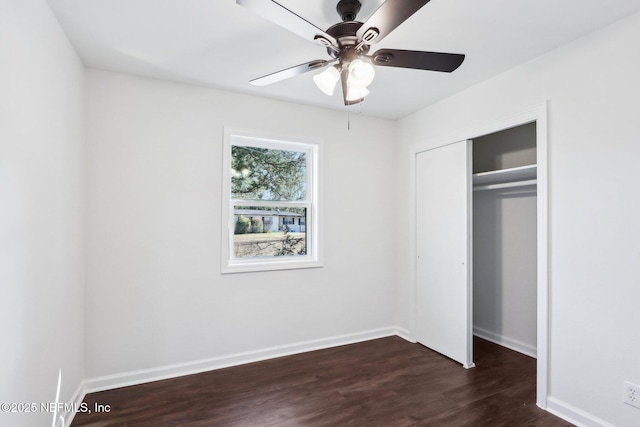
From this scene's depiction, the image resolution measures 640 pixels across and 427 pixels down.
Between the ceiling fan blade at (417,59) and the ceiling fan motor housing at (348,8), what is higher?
the ceiling fan motor housing at (348,8)

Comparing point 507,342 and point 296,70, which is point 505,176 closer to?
point 507,342

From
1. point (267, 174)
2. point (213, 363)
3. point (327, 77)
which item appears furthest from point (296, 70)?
point (213, 363)

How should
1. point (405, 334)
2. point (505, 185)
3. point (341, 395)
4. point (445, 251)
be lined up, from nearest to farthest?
point (341, 395), point (445, 251), point (505, 185), point (405, 334)

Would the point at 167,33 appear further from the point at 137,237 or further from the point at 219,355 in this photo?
the point at 219,355

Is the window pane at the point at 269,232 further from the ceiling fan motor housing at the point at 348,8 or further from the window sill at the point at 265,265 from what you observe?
the ceiling fan motor housing at the point at 348,8

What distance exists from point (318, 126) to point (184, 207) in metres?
1.58

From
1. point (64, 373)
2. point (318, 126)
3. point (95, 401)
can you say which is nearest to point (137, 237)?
point (64, 373)

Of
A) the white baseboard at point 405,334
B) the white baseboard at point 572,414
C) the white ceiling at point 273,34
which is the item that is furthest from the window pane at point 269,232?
the white baseboard at point 572,414

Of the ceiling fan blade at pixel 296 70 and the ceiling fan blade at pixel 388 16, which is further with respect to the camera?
the ceiling fan blade at pixel 296 70

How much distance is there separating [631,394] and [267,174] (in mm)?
3101

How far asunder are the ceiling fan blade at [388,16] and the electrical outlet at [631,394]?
93.9 inches

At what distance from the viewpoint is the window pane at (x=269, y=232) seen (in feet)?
10.4

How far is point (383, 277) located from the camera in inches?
149

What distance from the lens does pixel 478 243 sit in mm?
3791
